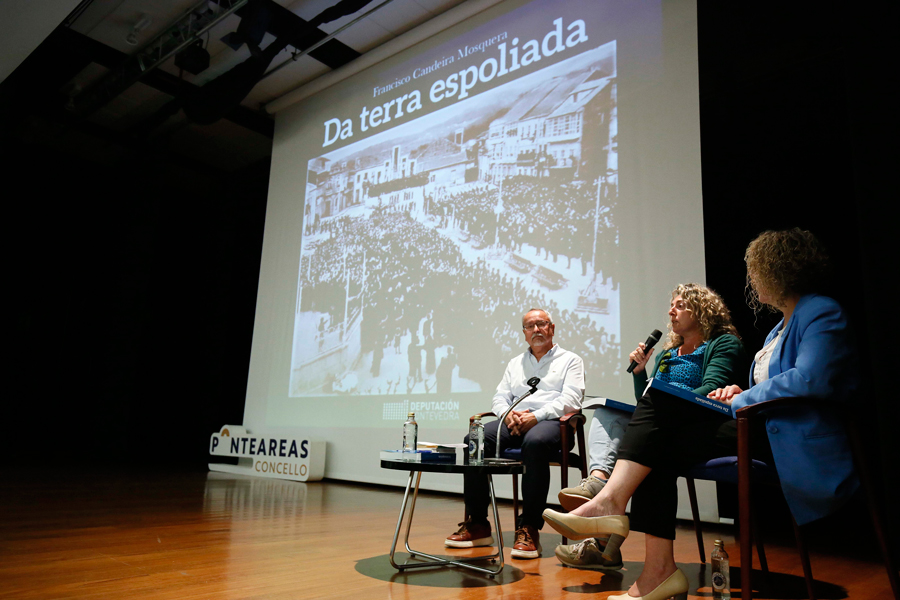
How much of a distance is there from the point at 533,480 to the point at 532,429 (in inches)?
9.4

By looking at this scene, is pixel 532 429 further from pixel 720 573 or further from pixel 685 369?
pixel 720 573

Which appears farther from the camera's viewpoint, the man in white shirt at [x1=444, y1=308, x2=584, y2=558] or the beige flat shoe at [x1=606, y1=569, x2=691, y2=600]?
the man in white shirt at [x1=444, y1=308, x2=584, y2=558]

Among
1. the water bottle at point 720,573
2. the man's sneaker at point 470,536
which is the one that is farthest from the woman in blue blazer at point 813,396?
the man's sneaker at point 470,536

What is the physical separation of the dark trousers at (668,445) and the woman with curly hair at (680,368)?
0.90 ft

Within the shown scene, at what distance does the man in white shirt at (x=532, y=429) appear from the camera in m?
2.32

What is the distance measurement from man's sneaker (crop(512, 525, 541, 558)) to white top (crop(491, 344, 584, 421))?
49 centimetres

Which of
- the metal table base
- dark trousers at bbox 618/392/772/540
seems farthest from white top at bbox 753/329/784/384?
the metal table base

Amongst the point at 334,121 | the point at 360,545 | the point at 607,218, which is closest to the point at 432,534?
the point at 360,545

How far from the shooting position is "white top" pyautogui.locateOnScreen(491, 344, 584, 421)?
2.62 m

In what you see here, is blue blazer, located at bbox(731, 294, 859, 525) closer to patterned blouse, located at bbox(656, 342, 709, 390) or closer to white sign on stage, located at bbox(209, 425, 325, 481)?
patterned blouse, located at bbox(656, 342, 709, 390)

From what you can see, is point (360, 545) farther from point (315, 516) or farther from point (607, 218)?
point (607, 218)

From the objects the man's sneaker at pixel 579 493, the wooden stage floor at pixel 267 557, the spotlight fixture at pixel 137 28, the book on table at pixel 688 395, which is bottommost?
the wooden stage floor at pixel 267 557

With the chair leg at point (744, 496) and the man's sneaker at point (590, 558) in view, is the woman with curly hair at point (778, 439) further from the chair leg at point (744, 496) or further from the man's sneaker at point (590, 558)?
the man's sneaker at point (590, 558)

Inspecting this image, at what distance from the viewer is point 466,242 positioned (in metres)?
4.34
